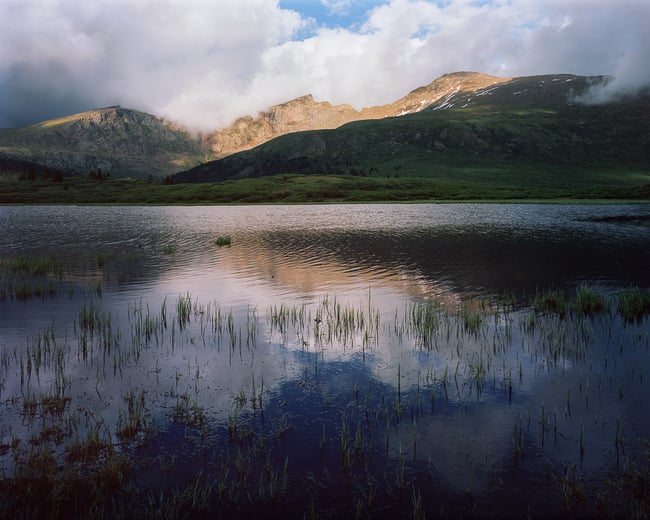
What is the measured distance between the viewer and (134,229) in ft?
273

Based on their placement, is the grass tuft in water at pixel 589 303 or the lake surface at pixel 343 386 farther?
the grass tuft in water at pixel 589 303

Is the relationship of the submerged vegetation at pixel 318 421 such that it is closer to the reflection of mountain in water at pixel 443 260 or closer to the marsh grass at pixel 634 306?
the marsh grass at pixel 634 306

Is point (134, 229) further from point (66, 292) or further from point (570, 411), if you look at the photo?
point (570, 411)

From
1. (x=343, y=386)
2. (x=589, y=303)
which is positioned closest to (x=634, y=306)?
(x=589, y=303)

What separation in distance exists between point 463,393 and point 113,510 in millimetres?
10840

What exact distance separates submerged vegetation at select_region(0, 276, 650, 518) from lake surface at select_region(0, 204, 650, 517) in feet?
0.24

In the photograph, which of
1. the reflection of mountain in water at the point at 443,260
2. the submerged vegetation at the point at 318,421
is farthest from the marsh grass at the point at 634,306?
the reflection of mountain in water at the point at 443,260

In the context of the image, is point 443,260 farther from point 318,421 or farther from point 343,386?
point 318,421

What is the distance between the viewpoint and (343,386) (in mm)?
16922

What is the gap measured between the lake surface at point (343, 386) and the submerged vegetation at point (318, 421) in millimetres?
73

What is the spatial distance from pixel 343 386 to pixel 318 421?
2810mm

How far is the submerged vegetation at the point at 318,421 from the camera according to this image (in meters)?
10.7

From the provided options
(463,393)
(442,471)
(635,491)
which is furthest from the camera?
(463,393)

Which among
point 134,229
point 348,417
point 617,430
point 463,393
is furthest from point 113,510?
point 134,229
